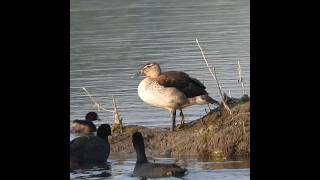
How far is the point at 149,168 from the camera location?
11883 millimetres

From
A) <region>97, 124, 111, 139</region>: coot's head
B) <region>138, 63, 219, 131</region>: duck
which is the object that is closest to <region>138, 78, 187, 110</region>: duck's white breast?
<region>138, 63, 219, 131</region>: duck

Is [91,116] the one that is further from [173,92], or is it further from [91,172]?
[91,172]

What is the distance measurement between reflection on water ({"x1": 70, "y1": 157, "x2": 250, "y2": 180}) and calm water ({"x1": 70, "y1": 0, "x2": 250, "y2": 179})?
14mm

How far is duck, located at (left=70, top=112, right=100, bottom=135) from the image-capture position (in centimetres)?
1538

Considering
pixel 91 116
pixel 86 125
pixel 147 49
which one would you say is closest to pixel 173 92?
pixel 86 125

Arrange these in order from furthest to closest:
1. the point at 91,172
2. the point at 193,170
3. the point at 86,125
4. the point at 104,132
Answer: the point at 86,125 < the point at 104,132 < the point at 91,172 < the point at 193,170

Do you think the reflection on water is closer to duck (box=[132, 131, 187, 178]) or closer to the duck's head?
duck (box=[132, 131, 187, 178])

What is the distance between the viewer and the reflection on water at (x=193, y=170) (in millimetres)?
11617

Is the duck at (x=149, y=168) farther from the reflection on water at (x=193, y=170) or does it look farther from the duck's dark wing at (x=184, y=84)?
the duck's dark wing at (x=184, y=84)

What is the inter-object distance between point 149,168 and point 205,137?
53.8 inches

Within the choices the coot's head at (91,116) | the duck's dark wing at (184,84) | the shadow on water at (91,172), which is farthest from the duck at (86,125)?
the shadow on water at (91,172)
